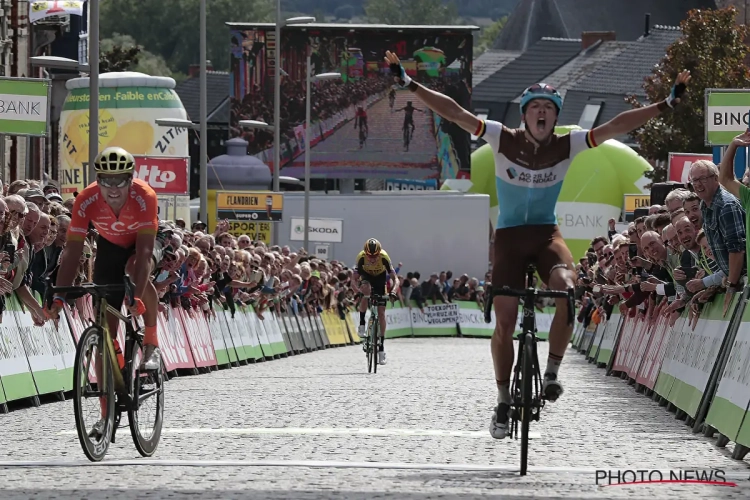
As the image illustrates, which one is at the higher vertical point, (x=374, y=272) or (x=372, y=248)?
(x=372, y=248)

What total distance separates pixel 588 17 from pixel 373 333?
4339 inches

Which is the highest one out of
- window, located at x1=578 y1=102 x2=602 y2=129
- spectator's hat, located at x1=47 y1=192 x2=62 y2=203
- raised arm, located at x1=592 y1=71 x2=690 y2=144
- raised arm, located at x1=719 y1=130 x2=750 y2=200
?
raised arm, located at x1=592 y1=71 x2=690 y2=144

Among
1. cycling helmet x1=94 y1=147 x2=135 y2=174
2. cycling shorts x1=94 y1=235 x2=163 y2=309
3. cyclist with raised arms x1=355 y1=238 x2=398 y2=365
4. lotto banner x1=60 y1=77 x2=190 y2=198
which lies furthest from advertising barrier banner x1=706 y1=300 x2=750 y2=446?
lotto banner x1=60 y1=77 x2=190 y2=198

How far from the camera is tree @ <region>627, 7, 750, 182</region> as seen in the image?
53.0 m

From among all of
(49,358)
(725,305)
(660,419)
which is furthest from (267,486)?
(49,358)

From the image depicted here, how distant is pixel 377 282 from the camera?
2605 cm

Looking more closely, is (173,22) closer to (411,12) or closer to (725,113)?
(411,12)

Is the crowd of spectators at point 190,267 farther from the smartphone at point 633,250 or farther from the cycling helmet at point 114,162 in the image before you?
the smartphone at point 633,250

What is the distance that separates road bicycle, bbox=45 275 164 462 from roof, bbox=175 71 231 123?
357ft

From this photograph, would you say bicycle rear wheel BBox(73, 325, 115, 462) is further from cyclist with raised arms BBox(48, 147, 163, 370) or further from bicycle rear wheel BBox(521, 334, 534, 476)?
bicycle rear wheel BBox(521, 334, 534, 476)

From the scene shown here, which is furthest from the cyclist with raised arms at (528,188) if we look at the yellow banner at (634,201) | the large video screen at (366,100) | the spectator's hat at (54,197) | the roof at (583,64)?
the roof at (583,64)

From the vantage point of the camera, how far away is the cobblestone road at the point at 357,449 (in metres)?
9.80

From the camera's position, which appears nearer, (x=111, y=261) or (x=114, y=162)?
(x=114, y=162)

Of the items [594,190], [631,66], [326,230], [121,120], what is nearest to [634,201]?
[594,190]
